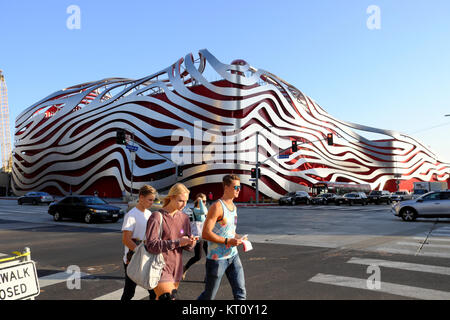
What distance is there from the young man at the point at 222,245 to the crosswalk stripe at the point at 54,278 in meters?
3.88

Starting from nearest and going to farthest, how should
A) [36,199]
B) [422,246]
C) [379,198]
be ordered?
[422,246] < [36,199] < [379,198]

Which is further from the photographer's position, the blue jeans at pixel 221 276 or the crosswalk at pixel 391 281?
the crosswalk at pixel 391 281

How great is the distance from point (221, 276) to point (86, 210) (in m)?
15.4

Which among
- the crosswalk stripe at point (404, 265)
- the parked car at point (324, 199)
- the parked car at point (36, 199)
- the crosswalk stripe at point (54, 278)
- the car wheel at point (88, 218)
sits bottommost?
the parked car at point (324, 199)

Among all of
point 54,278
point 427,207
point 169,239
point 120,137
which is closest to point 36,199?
point 120,137

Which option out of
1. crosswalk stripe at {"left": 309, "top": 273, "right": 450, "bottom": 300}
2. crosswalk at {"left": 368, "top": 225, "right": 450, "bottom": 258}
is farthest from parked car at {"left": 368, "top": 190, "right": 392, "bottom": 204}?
crosswalk stripe at {"left": 309, "top": 273, "right": 450, "bottom": 300}

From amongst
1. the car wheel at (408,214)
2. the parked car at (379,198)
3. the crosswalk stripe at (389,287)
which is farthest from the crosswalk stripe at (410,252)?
→ the parked car at (379,198)

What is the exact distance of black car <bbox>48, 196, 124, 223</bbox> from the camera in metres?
17.0

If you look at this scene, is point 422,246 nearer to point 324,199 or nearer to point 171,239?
point 171,239

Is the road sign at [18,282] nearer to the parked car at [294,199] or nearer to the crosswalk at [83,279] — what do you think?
the crosswalk at [83,279]

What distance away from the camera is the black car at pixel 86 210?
17.0 metres

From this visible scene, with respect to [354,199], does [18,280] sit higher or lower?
higher

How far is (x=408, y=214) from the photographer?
16.7m
